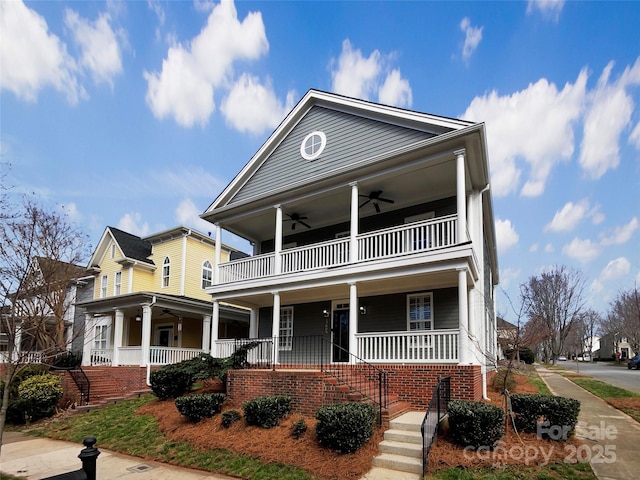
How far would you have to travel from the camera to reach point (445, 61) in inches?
627

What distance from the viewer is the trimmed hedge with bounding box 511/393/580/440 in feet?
25.4

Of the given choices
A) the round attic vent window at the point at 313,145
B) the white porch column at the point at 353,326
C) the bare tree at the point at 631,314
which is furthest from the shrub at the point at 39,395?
the bare tree at the point at 631,314

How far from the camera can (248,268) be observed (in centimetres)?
1575

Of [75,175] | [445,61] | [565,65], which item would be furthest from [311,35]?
[75,175]

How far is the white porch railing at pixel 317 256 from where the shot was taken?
13344 millimetres

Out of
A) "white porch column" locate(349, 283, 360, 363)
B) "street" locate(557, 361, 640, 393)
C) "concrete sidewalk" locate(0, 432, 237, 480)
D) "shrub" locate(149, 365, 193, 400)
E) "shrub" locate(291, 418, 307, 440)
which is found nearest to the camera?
"concrete sidewalk" locate(0, 432, 237, 480)

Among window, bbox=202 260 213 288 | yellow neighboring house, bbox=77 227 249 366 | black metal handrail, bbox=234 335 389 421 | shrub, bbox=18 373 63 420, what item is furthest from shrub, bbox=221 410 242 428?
window, bbox=202 260 213 288

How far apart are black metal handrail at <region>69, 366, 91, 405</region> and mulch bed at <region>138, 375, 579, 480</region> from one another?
290 inches

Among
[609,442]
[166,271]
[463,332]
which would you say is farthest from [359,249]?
[166,271]

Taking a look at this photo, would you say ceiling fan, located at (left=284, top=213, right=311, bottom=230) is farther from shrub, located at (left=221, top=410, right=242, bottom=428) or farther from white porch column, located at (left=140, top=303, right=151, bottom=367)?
shrub, located at (left=221, top=410, right=242, bottom=428)

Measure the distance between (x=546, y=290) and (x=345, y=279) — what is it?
52.1 meters

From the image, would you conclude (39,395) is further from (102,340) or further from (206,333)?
(102,340)

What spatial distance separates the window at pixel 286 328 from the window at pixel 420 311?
506 centimetres

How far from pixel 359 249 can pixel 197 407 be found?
6.24 meters
